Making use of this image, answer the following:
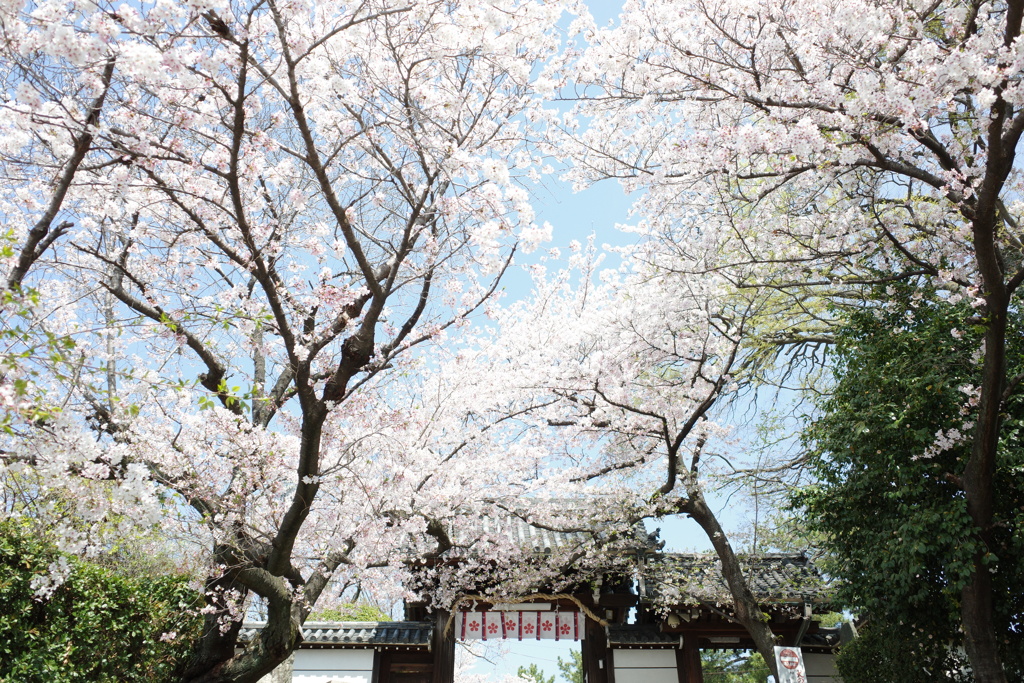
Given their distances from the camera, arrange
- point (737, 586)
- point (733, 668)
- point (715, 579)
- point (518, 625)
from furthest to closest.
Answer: point (733, 668) < point (518, 625) < point (715, 579) < point (737, 586)

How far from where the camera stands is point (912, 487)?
6211mm

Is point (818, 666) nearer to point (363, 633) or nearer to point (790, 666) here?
point (790, 666)

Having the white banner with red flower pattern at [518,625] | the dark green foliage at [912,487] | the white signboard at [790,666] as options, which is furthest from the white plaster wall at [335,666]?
the dark green foliage at [912,487]

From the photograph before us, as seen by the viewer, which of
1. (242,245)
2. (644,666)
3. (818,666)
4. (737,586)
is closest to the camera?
(242,245)

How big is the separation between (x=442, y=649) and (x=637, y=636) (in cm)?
284

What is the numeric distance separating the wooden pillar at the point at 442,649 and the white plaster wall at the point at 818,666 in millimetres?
5154

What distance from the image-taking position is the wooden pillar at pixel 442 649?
966 centimetres

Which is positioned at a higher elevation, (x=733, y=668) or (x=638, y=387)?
(x=638, y=387)

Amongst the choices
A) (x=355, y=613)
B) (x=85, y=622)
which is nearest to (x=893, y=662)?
(x=85, y=622)

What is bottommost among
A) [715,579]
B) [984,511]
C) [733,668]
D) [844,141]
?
[733,668]

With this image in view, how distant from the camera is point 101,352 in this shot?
6371mm

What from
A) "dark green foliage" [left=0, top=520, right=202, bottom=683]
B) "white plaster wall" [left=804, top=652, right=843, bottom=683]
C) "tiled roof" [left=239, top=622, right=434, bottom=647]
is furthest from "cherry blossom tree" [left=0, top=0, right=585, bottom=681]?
"white plaster wall" [left=804, top=652, right=843, bottom=683]

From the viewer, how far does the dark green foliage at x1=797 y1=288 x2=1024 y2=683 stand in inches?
232

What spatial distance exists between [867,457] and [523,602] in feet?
18.5
